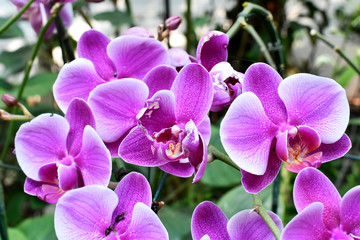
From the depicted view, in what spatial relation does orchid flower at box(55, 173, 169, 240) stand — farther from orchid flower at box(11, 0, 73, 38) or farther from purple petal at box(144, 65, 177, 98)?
orchid flower at box(11, 0, 73, 38)

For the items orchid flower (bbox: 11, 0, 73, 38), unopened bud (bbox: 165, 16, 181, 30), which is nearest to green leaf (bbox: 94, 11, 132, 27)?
orchid flower (bbox: 11, 0, 73, 38)

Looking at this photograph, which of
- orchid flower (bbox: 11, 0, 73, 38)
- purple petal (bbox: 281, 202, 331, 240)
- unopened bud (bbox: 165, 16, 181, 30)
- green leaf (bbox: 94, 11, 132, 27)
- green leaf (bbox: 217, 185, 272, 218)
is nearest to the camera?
purple petal (bbox: 281, 202, 331, 240)

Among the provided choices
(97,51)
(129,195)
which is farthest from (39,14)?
(129,195)

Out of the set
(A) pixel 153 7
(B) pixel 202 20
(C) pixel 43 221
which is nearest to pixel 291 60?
(A) pixel 153 7

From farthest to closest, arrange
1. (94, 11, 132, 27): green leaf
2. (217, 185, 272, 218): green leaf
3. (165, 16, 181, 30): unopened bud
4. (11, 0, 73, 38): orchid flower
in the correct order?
1. (94, 11, 132, 27): green leaf
2. (217, 185, 272, 218): green leaf
3. (11, 0, 73, 38): orchid flower
4. (165, 16, 181, 30): unopened bud

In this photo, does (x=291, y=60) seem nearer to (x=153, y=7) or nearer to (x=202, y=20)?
(x=153, y=7)

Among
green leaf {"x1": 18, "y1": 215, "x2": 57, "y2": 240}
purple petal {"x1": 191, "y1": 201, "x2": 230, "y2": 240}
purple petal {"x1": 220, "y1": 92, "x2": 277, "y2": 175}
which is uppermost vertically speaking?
purple petal {"x1": 220, "y1": 92, "x2": 277, "y2": 175}
